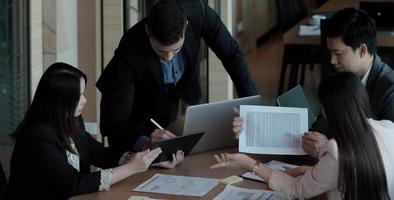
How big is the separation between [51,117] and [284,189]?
0.84 m

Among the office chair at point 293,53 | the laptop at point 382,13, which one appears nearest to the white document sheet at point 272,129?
the laptop at point 382,13

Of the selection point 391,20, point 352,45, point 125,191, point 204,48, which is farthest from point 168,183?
point 391,20

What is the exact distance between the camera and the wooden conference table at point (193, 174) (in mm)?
2721

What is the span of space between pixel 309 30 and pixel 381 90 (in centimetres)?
341

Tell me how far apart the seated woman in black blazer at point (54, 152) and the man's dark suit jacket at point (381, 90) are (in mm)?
850

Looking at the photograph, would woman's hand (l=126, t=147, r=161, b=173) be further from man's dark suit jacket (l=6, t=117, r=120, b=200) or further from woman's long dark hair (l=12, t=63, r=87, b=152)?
woman's long dark hair (l=12, t=63, r=87, b=152)

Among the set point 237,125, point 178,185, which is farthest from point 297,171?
point 178,185

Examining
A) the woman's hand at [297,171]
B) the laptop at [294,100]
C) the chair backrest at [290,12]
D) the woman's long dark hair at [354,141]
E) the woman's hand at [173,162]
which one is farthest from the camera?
the chair backrest at [290,12]

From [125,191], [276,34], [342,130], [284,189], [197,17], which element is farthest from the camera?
[276,34]

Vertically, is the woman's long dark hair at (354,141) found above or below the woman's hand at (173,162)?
above

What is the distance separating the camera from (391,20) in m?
6.56

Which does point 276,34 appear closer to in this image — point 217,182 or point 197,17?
point 197,17

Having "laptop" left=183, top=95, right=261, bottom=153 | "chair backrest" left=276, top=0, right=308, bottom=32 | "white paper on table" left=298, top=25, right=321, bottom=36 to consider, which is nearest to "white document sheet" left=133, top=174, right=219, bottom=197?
"laptop" left=183, top=95, right=261, bottom=153

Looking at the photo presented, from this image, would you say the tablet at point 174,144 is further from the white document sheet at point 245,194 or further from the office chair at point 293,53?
the office chair at point 293,53
